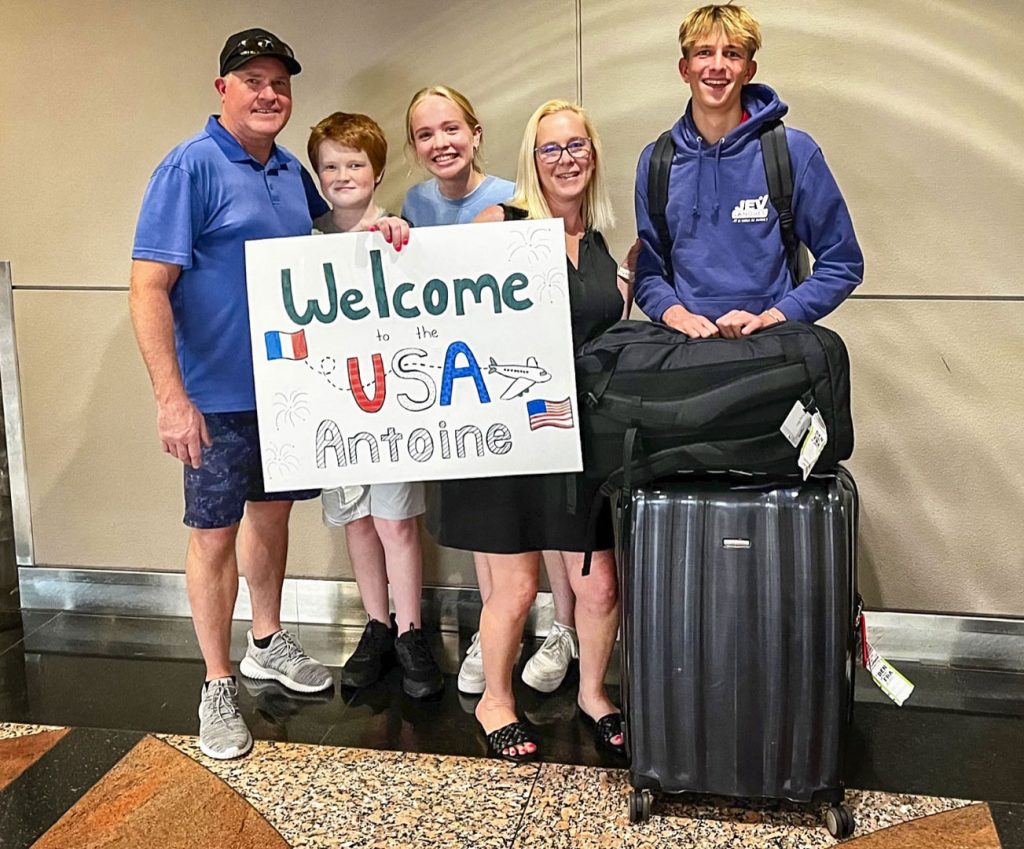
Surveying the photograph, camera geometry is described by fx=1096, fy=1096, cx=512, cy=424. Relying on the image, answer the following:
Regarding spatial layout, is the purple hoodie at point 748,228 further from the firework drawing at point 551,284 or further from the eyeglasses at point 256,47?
the eyeglasses at point 256,47

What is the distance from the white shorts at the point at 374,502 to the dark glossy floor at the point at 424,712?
0.47m

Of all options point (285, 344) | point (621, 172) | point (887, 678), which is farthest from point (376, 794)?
point (621, 172)

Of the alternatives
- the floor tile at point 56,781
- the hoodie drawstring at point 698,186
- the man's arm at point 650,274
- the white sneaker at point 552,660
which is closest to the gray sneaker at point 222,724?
the floor tile at point 56,781

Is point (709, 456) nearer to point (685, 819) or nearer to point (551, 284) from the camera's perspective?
point (551, 284)

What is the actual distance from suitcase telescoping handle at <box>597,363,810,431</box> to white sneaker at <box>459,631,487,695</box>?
3.38ft

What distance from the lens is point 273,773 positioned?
2562mm

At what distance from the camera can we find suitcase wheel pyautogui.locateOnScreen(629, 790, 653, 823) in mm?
2301

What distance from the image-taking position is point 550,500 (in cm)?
245

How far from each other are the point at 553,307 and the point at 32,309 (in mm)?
1963

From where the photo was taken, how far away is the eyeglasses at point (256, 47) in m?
2.46

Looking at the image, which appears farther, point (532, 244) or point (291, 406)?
point (291, 406)

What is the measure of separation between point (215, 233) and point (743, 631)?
146 cm

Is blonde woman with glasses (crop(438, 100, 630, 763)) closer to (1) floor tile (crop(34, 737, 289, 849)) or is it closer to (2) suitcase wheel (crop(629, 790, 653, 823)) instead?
(2) suitcase wheel (crop(629, 790, 653, 823))

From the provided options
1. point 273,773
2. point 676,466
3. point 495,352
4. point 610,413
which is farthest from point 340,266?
point 273,773
